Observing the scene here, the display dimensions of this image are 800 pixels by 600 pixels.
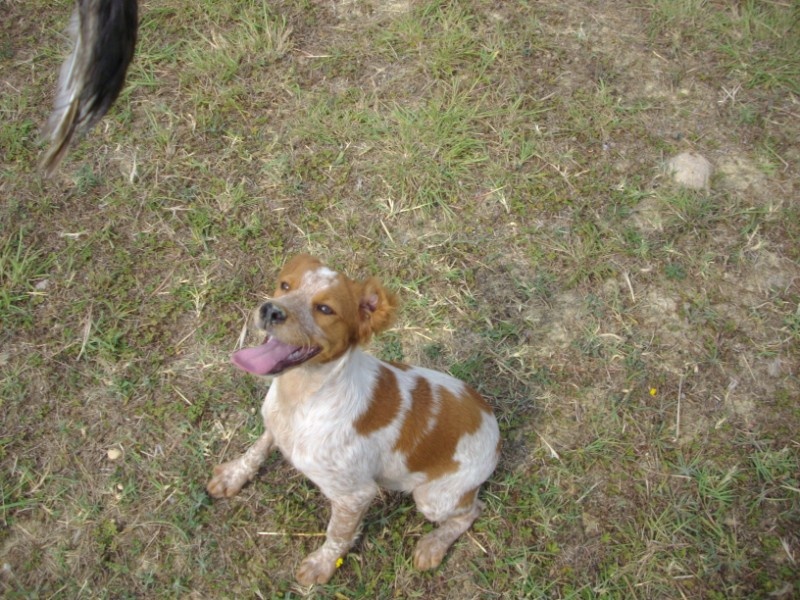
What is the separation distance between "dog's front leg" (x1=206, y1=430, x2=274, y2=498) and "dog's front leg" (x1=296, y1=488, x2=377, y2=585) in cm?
56

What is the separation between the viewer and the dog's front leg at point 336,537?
10.6 feet

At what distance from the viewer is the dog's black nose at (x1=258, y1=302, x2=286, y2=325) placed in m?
2.60

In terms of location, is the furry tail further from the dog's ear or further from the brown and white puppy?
the dog's ear

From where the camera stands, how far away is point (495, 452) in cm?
350

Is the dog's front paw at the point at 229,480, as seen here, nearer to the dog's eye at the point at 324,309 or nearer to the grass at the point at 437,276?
the grass at the point at 437,276

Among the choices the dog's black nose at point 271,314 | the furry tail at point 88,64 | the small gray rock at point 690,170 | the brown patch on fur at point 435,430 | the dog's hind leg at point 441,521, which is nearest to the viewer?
the furry tail at point 88,64

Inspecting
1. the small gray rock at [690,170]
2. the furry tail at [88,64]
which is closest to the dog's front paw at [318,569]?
the furry tail at [88,64]

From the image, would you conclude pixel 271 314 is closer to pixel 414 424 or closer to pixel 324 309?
pixel 324 309

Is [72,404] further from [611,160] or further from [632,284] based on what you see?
[611,160]

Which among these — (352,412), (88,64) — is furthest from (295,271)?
(88,64)

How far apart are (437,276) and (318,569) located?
6.94ft

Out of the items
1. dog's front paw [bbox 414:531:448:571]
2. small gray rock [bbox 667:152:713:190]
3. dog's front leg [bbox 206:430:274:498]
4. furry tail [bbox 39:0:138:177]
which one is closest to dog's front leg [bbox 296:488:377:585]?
dog's front paw [bbox 414:531:448:571]

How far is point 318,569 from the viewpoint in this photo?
3559 mm

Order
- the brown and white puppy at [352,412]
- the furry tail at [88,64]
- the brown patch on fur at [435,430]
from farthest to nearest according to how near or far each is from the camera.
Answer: the brown patch on fur at [435,430], the brown and white puppy at [352,412], the furry tail at [88,64]
